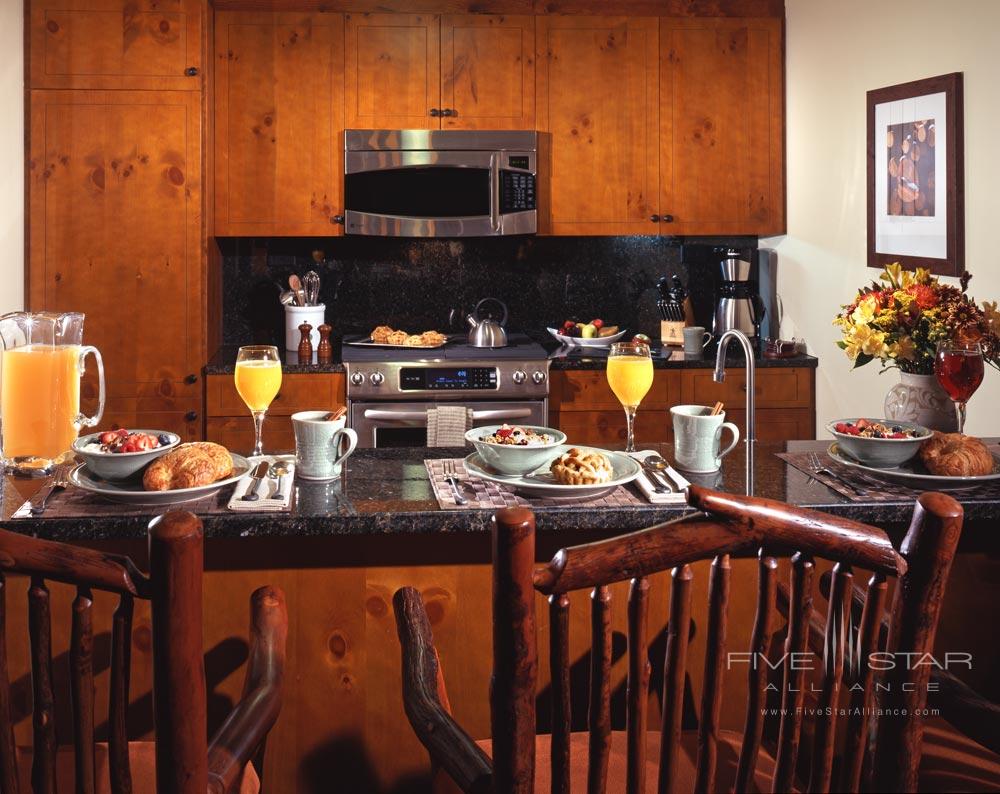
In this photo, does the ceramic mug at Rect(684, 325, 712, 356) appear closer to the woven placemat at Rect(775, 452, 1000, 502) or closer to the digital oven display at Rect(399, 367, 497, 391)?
the digital oven display at Rect(399, 367, 497, 391)

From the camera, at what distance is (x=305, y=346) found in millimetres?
4414

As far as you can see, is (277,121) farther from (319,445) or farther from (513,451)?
(513,451)

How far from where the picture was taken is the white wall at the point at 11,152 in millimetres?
3928

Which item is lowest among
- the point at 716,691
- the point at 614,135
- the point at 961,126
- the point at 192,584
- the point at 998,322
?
the point at 716,691

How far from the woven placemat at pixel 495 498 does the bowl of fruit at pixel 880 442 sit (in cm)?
43

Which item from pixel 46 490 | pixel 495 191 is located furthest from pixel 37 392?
pixel 495 191

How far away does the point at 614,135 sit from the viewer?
4.53 metres

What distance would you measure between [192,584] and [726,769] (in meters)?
0.81

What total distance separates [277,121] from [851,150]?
226 cm

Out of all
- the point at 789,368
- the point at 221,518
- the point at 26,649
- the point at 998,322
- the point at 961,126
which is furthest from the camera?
the point at 789,368

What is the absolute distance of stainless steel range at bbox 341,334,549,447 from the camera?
4.20 m

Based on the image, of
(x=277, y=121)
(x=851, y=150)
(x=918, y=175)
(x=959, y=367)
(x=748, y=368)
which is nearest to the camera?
(x=748, y=368)

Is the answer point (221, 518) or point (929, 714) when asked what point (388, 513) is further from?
point (929, 714)

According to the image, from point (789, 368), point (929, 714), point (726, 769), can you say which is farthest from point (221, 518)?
point (789, 368)
